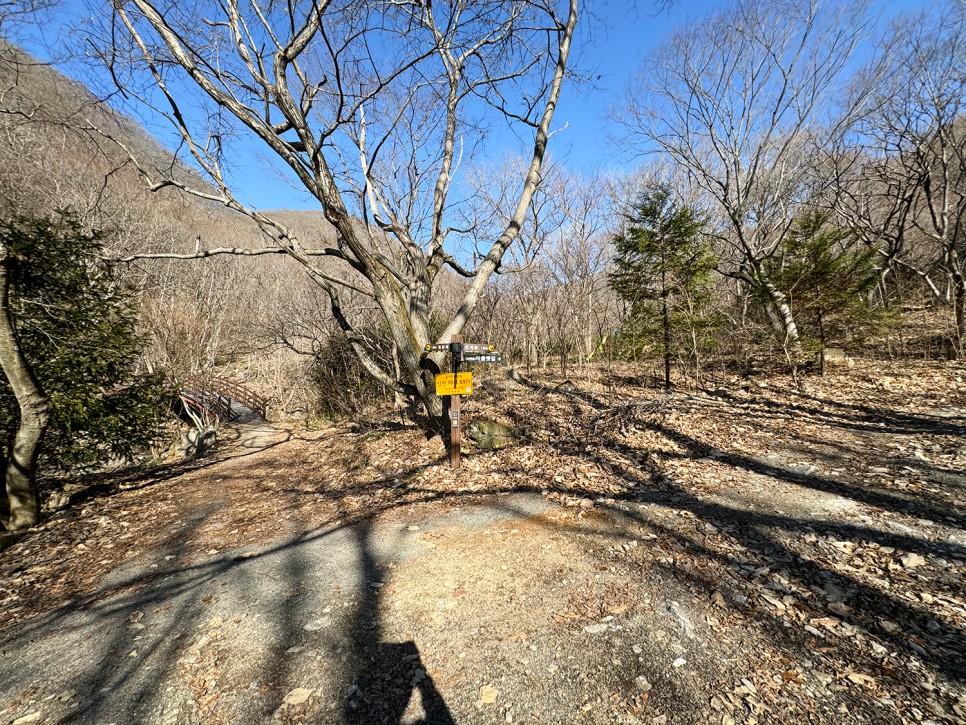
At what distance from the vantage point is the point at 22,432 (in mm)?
4094

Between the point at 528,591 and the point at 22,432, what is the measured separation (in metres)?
5.76

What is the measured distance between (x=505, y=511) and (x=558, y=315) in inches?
466

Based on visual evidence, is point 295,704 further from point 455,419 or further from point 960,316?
point 960,316

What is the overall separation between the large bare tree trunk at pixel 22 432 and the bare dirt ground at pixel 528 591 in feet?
1.30

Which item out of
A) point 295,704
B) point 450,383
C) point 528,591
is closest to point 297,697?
point 295,704

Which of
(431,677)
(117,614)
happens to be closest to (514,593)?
(431,677)

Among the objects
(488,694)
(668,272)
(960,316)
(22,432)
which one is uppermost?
(668,272)

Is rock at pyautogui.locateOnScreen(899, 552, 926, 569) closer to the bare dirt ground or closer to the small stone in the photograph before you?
the bare dirt ground

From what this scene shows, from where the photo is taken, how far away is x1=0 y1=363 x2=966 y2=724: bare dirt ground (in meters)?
1.97

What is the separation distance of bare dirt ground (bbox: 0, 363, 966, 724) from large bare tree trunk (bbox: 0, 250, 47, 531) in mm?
398

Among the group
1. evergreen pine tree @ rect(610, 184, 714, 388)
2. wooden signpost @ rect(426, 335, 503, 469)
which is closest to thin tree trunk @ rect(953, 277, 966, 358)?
evergreen pine tree @ rect(610, 184, 714, 388)

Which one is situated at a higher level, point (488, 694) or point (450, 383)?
point (450, 383)

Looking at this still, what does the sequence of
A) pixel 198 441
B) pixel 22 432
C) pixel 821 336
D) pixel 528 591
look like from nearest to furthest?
pixel 528 591 < pixel 22 432 < pixel 821 336 < pixel 198 441

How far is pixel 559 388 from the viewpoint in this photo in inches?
396
